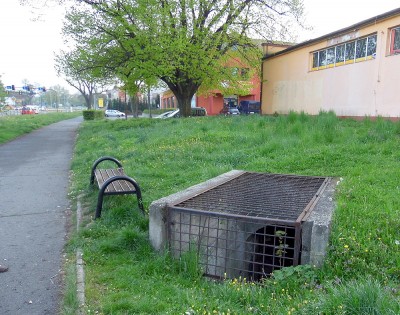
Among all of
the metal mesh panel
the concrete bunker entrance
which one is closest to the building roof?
the metal mesh panel

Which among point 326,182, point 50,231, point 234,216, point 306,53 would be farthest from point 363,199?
point 306,53

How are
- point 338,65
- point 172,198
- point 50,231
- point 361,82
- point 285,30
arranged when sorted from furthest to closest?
point 285,30, point 338,65, point 361,82, point 50,231, point 172,198

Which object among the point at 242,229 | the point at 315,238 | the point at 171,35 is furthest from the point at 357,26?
the point at 315,238

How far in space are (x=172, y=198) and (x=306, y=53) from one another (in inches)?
658

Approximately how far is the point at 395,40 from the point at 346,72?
2615mm

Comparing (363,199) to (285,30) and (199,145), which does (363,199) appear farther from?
(285,30)

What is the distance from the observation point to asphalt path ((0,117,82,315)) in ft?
11.1

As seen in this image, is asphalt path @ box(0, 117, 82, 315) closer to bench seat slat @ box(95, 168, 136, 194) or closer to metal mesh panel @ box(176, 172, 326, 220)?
bench seat slat @ box(95, 168, 136, 194)

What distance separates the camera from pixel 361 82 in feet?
47.7

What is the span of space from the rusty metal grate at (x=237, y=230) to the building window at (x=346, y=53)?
11583mm

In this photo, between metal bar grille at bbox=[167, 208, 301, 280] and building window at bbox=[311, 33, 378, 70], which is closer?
metal bar grille at bbox=[167, 208, 301, 280]

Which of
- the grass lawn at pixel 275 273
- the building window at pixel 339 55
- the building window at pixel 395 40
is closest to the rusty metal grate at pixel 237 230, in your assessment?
the grass lawn at pixel 275 273

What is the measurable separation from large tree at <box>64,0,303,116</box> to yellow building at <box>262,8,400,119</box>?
2794 mm

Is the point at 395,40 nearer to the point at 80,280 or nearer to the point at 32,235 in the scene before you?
the point at 32,235
